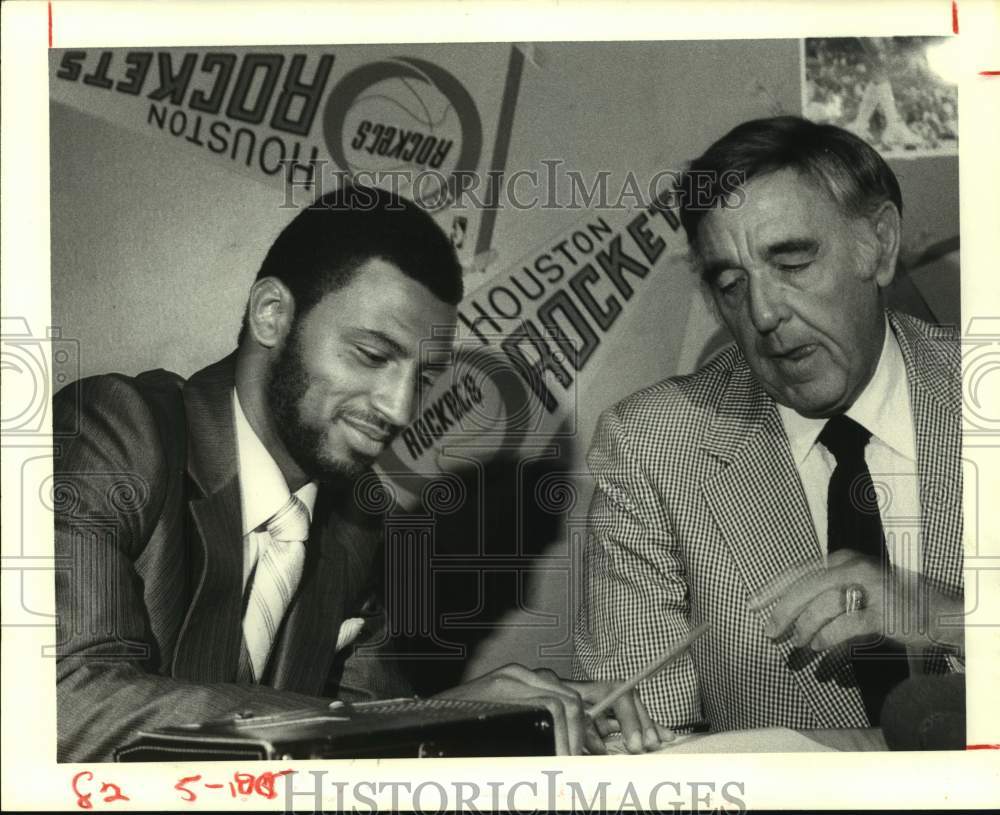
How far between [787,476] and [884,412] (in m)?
0.32

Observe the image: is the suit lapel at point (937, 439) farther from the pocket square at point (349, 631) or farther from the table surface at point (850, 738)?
the pocket square at point (349, 631)

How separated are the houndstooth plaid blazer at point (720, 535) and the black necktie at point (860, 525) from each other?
2.1 inches

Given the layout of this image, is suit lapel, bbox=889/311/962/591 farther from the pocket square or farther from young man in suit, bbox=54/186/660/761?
the pocket square

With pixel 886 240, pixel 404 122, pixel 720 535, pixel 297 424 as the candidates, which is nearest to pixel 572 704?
pixel 720 535

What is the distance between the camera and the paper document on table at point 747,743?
8.93 ft

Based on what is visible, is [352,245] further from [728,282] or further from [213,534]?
[728,282]

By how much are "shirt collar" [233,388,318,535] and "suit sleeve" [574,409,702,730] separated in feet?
2.74

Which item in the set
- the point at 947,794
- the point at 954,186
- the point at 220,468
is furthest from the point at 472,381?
the point at 947,794

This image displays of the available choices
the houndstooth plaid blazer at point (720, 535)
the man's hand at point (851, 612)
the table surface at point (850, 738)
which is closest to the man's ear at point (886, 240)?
the houndstooth plaid blazer at point (720, 535)

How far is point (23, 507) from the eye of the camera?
9.08 ft

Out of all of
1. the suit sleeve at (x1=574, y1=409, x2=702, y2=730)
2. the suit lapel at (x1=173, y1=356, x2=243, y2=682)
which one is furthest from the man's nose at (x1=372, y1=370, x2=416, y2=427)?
the suit sleeve at (x1=574, y1=409, x2=702, y2=730)

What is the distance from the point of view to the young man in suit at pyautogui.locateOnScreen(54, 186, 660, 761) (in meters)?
2.71

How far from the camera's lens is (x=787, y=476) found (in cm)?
271

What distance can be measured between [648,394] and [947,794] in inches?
52.1
